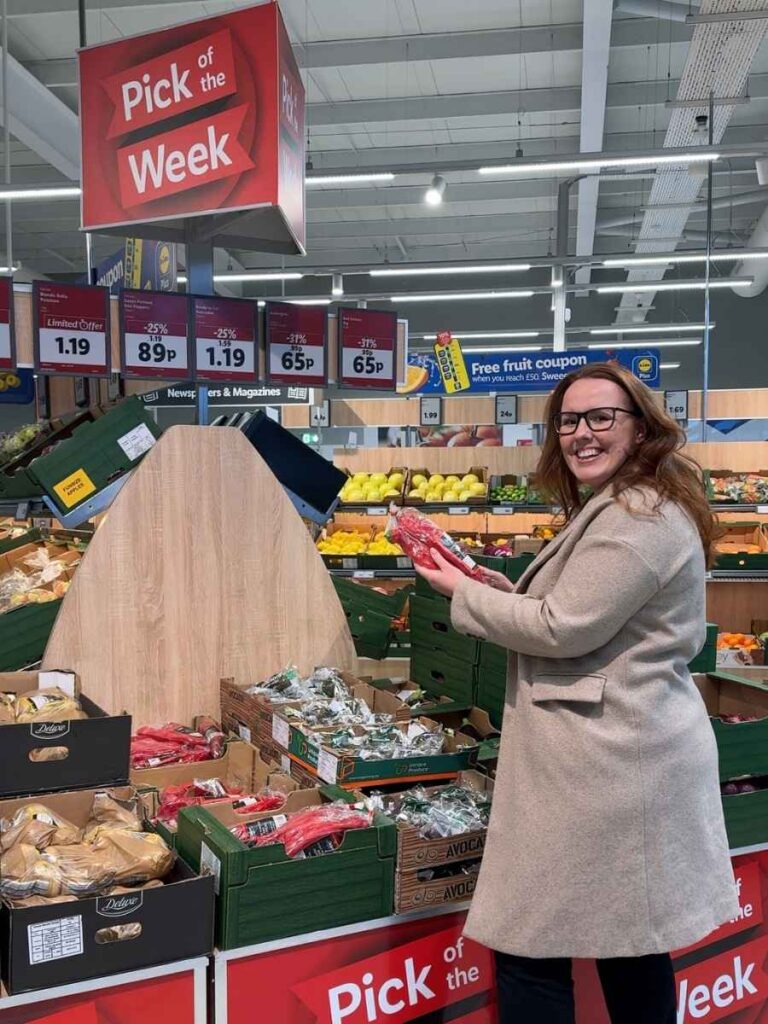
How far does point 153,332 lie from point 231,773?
6.51ft

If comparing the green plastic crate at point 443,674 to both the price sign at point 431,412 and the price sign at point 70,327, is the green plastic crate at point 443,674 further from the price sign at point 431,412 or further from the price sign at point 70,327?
the price sign at point 431,412

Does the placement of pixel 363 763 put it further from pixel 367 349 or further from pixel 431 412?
pixel 431 412

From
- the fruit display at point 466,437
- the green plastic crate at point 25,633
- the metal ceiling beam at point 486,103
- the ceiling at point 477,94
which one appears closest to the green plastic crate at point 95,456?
the green plastic crate at point 25,633

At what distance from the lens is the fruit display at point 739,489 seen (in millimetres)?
7648

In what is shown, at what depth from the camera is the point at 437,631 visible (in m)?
3.34

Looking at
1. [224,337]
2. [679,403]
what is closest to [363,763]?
[224,337]

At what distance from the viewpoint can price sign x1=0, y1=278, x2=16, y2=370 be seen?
391 centimetres

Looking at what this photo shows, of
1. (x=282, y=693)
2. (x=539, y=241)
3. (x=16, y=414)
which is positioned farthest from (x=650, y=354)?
(x=16, y=414)

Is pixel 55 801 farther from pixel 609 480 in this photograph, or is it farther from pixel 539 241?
pixel 539 241

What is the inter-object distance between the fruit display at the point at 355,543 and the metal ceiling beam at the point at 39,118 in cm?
493

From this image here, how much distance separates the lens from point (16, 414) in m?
20.0

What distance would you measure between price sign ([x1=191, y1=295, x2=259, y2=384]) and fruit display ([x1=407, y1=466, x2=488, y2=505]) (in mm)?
3215

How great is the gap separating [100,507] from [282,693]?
2.81 ft

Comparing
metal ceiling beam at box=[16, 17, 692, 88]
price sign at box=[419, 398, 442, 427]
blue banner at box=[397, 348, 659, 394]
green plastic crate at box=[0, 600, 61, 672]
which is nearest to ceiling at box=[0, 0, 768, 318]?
metal ceiling beam at box=[16, 17, 692, 88]
